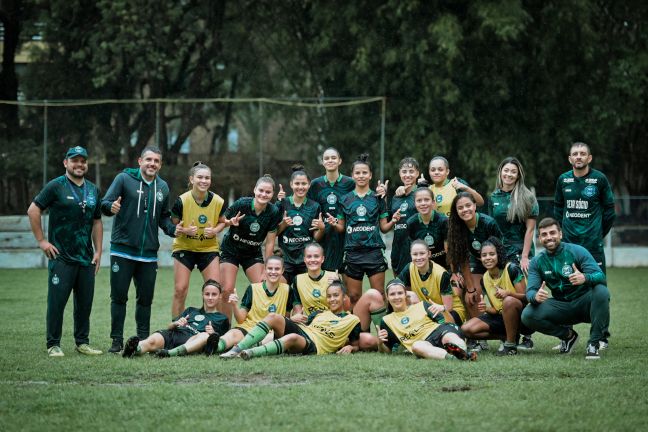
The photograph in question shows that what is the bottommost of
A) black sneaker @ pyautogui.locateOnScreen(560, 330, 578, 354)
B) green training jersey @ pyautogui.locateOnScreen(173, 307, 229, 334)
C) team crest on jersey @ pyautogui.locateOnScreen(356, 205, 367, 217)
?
black sneaker @ pyautogui.locateOnScreen(560, 330, 578, 354)

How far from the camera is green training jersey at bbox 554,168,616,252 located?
9.84 m

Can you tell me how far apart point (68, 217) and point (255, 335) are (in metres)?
2.09

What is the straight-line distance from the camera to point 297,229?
10.6m

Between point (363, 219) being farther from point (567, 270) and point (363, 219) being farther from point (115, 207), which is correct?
point (115, 207)

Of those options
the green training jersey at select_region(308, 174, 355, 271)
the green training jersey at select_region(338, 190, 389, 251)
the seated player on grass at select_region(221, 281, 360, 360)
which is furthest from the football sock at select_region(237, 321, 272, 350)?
the green training jersey at select_region(308, 174, 355, 271)

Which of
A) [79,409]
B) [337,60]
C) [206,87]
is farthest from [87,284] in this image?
[206,87]

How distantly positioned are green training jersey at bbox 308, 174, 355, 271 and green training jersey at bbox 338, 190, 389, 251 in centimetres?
26

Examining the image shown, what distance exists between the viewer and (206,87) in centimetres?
2672

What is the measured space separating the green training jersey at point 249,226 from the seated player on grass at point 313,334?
115 cm

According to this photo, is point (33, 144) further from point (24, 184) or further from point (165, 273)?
point (165, 273)

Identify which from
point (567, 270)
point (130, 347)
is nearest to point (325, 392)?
point (130, 347)

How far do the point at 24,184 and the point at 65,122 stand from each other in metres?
1.55

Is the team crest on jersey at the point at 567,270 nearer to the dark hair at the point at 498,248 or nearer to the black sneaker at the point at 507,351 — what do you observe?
the dark hair at the point at 498,248

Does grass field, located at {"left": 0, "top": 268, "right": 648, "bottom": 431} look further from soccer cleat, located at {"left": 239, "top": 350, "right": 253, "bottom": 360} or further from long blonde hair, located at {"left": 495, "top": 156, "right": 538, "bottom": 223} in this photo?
long blonde hair, located at {"left": 495, "top": 156, "right": 538, "bottom": 223}
